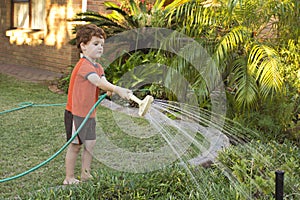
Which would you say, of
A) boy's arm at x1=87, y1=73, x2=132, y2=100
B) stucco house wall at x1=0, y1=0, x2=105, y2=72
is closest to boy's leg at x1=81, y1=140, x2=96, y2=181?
boy's arm at x1=87, y1=73, x2=132, y2=100

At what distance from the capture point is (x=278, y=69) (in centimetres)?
506

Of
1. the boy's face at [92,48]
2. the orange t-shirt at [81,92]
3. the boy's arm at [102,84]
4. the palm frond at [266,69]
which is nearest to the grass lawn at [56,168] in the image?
the orange t-shirt at [81,92]

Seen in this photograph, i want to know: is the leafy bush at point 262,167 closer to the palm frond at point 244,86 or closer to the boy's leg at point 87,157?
the palm frond at point 244,86

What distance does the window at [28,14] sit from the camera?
11375mm

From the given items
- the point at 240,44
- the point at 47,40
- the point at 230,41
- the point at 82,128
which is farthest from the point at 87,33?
the point at 47,40

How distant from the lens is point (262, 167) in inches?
137

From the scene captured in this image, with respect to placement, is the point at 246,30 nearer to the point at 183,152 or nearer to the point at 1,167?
the point at 183,152

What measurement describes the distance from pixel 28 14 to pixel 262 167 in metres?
9.72

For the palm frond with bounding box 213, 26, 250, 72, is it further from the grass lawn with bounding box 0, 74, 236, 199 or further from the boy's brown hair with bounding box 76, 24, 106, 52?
the boy's brown hair with bounding box 76, 24, 106, 52

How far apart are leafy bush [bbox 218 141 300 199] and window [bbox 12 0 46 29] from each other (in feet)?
27.8

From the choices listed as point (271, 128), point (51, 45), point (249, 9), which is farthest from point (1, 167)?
point (51, 45)

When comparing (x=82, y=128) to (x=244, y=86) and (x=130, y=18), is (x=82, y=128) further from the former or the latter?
(x=130, y=18)

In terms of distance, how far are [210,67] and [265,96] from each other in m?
0.73

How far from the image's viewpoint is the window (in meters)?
11.4
